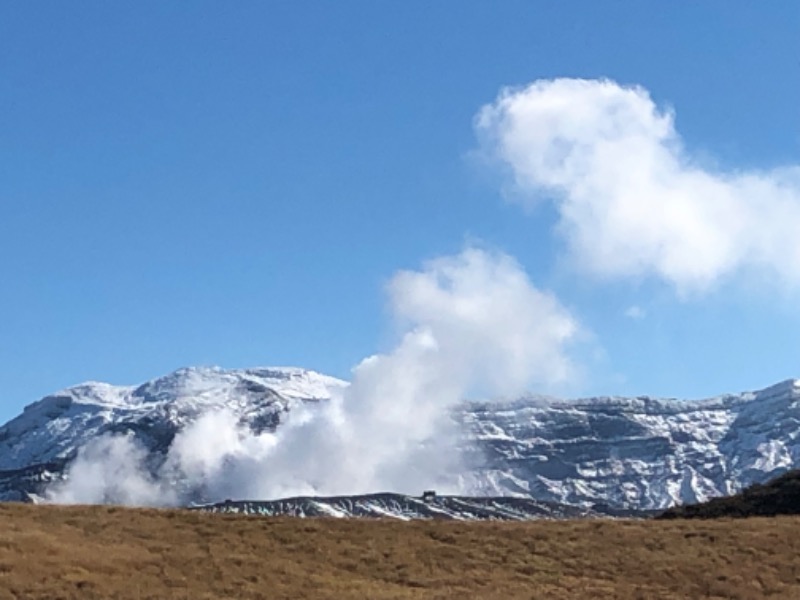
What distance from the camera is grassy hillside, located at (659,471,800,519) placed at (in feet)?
245

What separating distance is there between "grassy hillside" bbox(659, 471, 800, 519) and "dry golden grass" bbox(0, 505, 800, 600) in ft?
43.4

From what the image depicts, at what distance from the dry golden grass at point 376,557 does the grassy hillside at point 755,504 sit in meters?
13.2

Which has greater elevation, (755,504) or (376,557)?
(755,504)

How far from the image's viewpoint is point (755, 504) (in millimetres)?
76812

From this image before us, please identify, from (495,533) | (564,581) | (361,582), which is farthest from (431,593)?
(495,533)

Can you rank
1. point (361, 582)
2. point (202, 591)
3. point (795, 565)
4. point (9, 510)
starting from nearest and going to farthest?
point (202, 591) < point (361, 582) < point (795, 565) < point (9, 510)

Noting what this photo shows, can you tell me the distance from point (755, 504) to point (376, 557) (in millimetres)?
34264

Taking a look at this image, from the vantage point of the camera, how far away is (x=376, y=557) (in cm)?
5191

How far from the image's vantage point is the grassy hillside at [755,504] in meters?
74.8

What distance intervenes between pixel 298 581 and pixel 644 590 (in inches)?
549

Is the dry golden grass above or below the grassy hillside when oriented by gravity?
below

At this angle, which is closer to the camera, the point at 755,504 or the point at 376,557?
the point at 376,557

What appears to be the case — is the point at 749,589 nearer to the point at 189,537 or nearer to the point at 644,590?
the point at 644,590

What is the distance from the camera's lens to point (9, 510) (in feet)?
188
